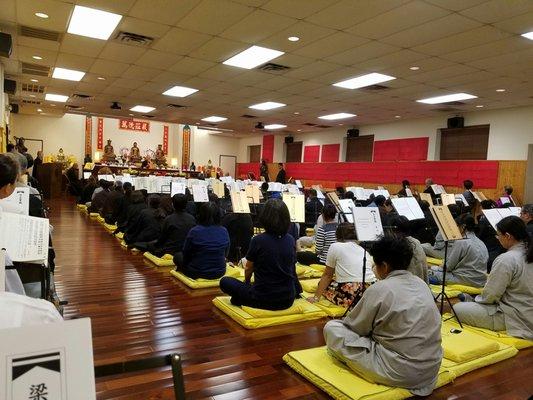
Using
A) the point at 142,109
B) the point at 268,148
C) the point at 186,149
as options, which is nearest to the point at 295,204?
the point at 142,109

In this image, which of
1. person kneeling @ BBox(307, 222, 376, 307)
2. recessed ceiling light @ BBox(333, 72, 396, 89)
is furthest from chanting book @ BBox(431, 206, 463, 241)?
recessed ceiling light @ BBox(333, 72, 396, 89)

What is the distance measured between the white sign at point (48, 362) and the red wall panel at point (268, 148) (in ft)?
60.4

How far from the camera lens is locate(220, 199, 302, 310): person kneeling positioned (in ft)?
10.8

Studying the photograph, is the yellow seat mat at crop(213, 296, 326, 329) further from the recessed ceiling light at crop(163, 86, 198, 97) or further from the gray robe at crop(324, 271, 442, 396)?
the recessed ceiling light at crop(163, 86, 198, 97)

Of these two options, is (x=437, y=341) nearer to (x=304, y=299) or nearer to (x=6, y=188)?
(x=304, y=299)

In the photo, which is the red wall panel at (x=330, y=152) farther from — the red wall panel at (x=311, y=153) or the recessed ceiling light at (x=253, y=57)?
the recessed ceiling light at (x=253, y=57)

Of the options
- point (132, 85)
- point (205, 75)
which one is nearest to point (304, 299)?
point (205, 75)

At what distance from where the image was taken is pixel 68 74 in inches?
336

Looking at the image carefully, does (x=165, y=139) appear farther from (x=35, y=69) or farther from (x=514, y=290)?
(x=514, y=290)

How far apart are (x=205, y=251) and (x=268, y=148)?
15383mm

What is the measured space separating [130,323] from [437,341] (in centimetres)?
232

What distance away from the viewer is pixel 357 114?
11.8 m

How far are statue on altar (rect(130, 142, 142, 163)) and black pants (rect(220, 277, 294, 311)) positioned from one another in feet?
52.1

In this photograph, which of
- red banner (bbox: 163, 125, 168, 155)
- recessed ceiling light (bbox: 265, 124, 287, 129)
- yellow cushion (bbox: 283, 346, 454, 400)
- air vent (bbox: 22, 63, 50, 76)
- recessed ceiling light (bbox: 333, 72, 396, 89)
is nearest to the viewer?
yellow cushion (bbox: 283, 346, 454, 400)
